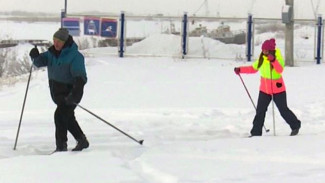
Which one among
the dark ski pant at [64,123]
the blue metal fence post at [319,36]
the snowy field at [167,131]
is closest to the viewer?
the snowy field at [167,131]

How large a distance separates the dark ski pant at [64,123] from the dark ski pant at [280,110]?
2710mm

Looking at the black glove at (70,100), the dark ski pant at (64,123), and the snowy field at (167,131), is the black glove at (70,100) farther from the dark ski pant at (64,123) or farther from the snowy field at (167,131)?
the snowy field at (167,131)

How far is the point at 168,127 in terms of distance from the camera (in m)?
8.95

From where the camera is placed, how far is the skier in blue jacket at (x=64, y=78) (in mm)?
6484

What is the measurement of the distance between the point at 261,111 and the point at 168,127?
1689 mm

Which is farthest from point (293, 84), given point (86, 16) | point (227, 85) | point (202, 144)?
point (86, 16)

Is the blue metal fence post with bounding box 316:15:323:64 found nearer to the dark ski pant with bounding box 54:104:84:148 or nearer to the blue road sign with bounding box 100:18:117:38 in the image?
the blue road sign with bounding box 100:18:117:38

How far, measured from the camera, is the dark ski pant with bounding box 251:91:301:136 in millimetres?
7898

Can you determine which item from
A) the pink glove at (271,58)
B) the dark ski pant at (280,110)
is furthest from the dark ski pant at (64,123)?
the pink glove at (271,58)

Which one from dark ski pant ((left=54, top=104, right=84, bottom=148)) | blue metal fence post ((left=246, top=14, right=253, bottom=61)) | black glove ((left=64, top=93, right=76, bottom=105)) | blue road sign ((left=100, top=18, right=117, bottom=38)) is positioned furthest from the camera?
blue road sign ((left=100, top=18, right=117, bottom=38))

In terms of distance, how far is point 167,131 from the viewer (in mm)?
8625

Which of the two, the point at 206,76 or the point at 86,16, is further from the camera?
the point at 86,16

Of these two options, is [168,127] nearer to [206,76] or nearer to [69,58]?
[69,58]

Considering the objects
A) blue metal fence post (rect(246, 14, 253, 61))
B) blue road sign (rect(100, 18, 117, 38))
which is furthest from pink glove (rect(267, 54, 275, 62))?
blue road sign (rect(100, 18, 117, 38))
